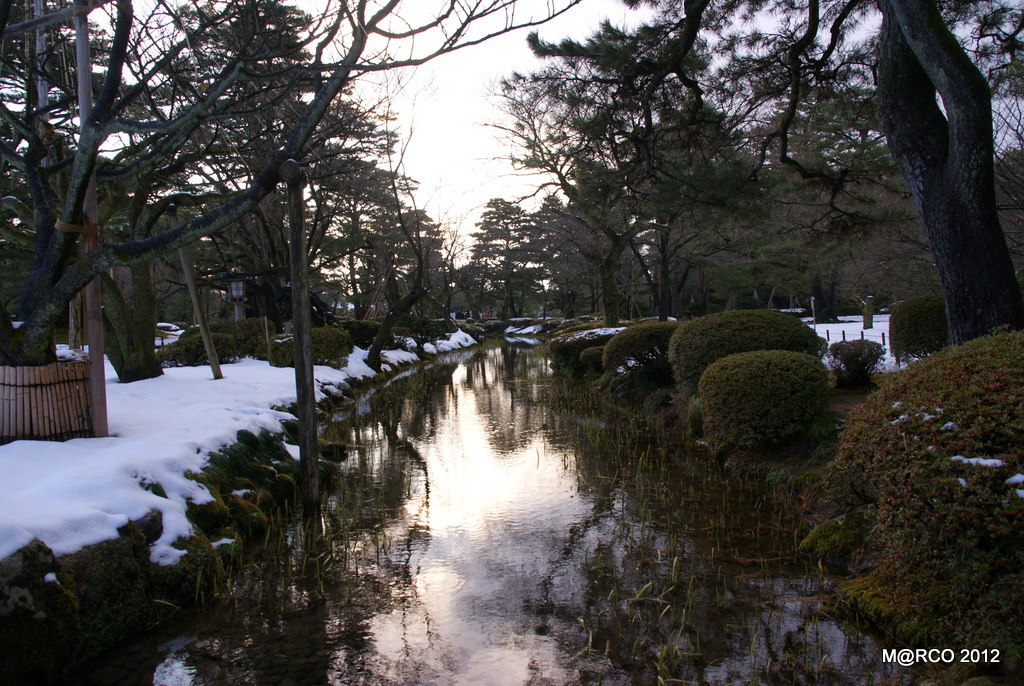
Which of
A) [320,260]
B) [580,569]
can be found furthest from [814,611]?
Answer: [320,260]

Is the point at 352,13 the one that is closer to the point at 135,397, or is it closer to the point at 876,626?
the point at 135,397

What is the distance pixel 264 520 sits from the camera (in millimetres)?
5117

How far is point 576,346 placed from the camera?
15906mm

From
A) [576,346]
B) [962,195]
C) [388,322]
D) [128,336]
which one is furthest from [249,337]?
[962,195]

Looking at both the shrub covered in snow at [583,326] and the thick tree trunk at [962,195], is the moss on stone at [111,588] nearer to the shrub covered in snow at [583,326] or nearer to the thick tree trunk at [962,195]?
the thick tree trunk at [962,195]

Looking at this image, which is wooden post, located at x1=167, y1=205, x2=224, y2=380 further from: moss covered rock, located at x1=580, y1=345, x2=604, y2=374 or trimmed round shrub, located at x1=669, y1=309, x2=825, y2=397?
moss covered rock, located at x1=580, y1=345, x2=604, y2=374

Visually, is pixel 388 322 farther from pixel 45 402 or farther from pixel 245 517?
pixel 245 517

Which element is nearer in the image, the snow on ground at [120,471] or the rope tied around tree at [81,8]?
the snow on ground at [120,471]

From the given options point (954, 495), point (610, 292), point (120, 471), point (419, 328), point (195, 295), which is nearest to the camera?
point (954, 495)

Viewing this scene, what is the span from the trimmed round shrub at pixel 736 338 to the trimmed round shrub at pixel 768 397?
1512 millimetres

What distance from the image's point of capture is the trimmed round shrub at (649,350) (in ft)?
36.4

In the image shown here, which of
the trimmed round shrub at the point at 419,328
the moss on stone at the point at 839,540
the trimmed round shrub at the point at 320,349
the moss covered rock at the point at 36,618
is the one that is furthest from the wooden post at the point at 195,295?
the trimmed round shrub at the point at 419,328

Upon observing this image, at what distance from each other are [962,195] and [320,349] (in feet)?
41.4

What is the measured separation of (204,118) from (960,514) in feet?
20.7
